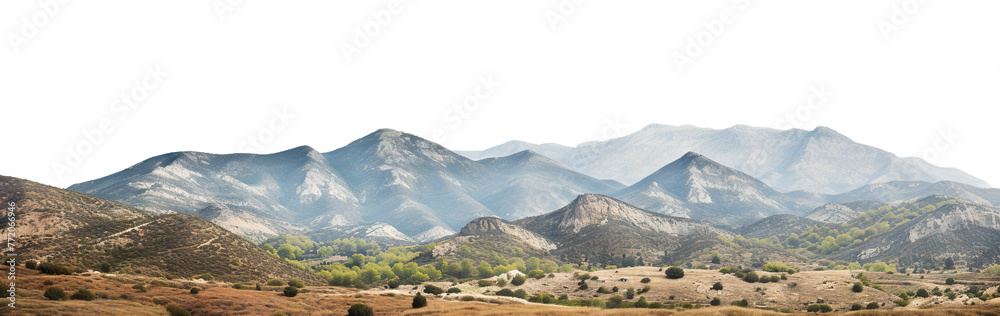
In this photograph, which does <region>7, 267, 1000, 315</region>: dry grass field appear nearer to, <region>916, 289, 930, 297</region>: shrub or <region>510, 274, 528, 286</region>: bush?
<region>916, 289, 930, 297</region>: shrub

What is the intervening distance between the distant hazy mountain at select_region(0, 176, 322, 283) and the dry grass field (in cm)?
2792

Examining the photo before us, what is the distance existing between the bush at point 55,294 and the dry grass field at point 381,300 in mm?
445

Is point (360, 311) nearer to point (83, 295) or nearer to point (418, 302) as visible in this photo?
point (418, 302)

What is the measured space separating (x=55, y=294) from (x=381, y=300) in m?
25.9

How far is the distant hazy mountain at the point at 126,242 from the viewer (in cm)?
8281

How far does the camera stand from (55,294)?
40.5 m

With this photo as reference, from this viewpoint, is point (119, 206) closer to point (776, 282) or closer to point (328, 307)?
point (328, 307)

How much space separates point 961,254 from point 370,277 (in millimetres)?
189875

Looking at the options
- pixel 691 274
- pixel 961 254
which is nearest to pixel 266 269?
pixel 691 274

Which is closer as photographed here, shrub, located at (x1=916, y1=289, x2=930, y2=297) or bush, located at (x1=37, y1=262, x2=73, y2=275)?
bush, located at (x1=37, y1=262, x2=73, y2=275)

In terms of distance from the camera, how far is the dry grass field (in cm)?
3662

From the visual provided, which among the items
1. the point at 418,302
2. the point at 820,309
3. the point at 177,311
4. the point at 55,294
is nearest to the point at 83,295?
the point at 55,294

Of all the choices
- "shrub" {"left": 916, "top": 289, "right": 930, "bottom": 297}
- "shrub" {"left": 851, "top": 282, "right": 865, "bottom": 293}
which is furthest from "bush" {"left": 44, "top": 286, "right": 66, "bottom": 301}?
"shrub" {"left": 916, "top": 289, "right": 930, "bottom": 297}

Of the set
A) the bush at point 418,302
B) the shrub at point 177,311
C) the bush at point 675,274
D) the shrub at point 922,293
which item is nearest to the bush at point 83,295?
the shrub at point 177,311
